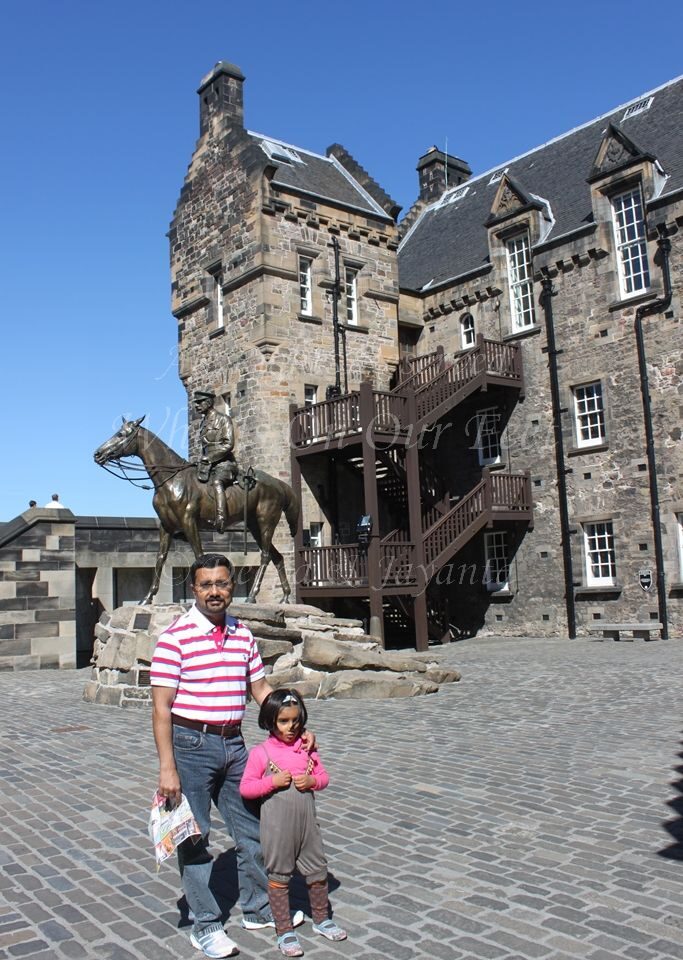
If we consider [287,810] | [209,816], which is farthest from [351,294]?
[287,810]

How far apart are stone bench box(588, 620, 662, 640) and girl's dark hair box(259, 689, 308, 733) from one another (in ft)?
55.7

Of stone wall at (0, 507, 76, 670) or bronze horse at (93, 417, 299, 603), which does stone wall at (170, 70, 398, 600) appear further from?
bronze horse at (93, 417, 299, 603)

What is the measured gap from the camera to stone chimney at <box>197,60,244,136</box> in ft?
84.9

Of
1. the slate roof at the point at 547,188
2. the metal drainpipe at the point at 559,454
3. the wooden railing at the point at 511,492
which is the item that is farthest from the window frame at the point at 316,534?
the slate roof at the point at 547,188

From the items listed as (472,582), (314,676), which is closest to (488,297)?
(472,582)

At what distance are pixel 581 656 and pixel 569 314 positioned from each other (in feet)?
33.1

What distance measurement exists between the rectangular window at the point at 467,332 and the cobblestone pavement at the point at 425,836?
16.9 meters

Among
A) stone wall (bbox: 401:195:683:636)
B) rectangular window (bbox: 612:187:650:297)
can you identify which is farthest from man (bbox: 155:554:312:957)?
rectangular window (bbox: 612:187:650:297)

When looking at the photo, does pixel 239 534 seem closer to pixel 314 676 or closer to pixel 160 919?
pixel 314 676

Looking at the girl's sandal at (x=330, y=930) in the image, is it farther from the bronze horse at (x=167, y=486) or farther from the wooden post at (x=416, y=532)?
the wooden post at (x=416, y=532)

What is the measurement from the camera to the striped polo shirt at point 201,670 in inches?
168

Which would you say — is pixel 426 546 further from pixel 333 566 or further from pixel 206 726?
pixel 206 726

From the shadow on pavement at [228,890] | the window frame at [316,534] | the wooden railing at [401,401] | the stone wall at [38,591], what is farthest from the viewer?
the window frame at [316,534]

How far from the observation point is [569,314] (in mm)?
23281
